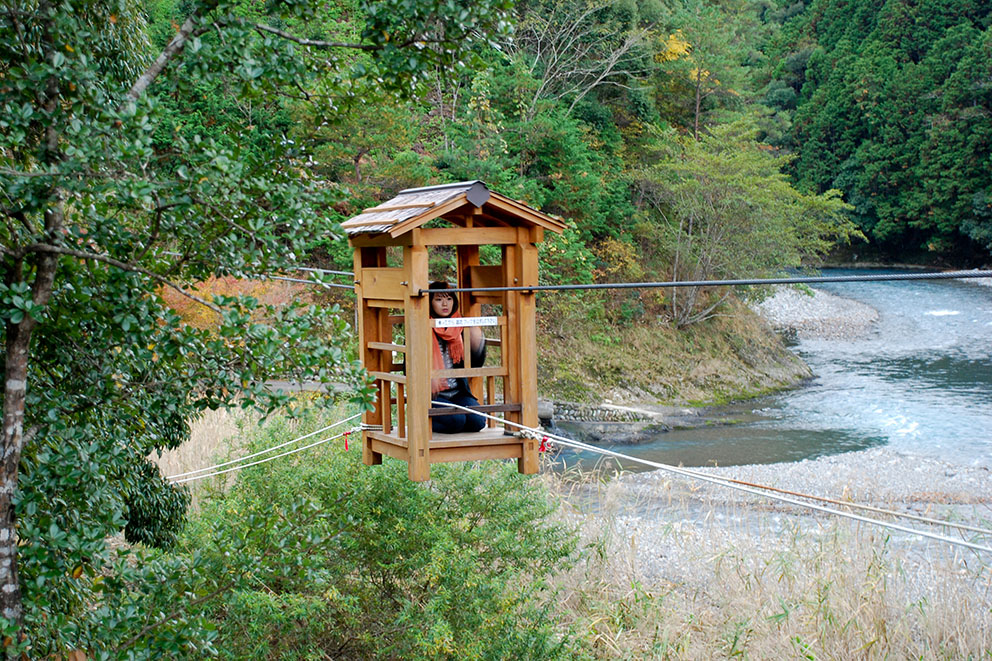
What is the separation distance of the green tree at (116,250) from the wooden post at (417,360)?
1165mm

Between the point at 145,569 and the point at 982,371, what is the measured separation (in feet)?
69.0

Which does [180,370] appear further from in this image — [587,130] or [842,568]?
[587,130]

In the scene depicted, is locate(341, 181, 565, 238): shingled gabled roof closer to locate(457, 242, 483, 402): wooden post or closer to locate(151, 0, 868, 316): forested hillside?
locate(457, 242, 483, 402): wooden post

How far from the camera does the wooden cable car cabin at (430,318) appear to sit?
4.39 m

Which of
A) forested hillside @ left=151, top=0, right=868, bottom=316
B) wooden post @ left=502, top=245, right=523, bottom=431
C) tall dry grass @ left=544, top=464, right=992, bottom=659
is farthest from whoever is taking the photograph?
forested hillside @ left=151, top=0, right=868, bottom=316

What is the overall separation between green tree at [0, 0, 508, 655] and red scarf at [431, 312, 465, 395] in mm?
1679

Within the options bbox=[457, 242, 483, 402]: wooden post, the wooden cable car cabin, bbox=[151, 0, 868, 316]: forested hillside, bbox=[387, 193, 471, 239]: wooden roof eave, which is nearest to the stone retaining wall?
bbox=[151, 0, 868, 316]: forested hillside

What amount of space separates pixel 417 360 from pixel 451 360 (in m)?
0.56

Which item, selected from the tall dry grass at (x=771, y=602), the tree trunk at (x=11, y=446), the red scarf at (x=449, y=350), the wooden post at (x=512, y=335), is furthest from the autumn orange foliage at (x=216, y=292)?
the tree trunk at (x=11, y=446)

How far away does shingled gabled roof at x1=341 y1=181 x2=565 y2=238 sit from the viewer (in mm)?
4293

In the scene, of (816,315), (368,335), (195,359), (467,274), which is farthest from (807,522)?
(816,315)

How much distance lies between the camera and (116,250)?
294cm

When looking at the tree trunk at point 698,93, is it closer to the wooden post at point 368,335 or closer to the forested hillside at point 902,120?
the forested hillside at point 902,120

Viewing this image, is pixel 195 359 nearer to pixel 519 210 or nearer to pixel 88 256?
pixel 88 256
